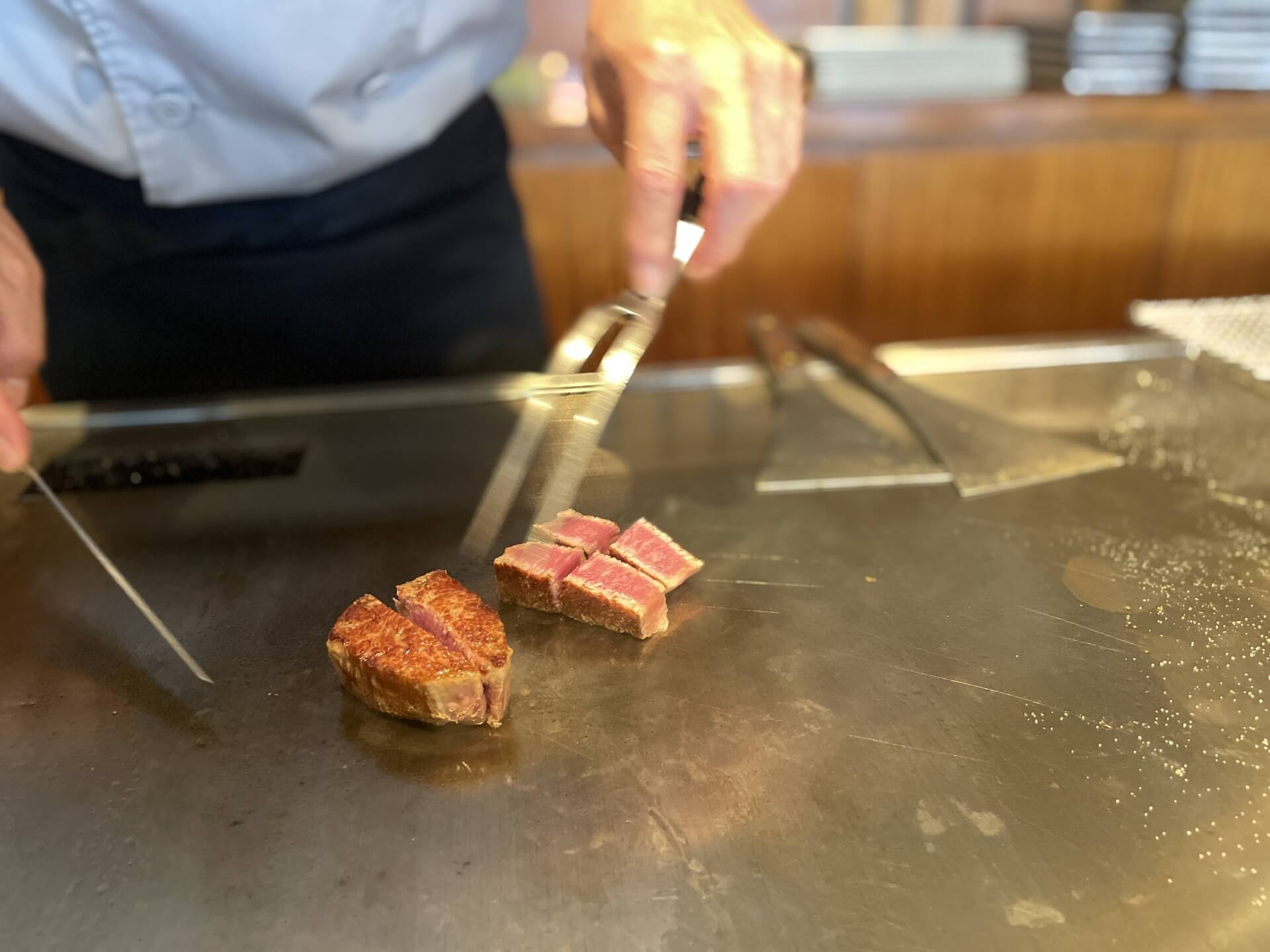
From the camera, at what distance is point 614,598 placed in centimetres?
112

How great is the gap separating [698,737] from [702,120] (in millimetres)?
750

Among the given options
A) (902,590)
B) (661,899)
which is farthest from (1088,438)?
(661,899)

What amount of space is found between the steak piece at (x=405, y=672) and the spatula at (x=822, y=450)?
619 millimetres

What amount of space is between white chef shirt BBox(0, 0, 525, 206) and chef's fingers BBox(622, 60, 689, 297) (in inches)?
21.8

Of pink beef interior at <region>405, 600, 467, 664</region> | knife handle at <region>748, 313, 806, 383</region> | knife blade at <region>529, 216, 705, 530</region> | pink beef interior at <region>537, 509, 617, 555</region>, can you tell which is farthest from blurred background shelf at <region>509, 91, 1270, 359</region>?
pink beef interior at <region>405, 600, 467, 664</region>

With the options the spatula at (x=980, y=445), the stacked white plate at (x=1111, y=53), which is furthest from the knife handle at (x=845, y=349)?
the stacked white plate at (x=1111, y=53)

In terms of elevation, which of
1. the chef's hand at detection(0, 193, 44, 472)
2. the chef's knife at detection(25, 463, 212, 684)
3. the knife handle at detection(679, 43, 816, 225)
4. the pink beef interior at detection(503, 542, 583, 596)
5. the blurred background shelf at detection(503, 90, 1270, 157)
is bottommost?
the chef's knife at detection(25, 463, 212, 684)

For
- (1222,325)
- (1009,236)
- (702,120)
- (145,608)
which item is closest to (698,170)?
(702,120)

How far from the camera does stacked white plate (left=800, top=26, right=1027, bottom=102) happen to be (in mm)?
2766

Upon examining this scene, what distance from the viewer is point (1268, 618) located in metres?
1.14

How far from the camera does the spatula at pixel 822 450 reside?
146 centimetres

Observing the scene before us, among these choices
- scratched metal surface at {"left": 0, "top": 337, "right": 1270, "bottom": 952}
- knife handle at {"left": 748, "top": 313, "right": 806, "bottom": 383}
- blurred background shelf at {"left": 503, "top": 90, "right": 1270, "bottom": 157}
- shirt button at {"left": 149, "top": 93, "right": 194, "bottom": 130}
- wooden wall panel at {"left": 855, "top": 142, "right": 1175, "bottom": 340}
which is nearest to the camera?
scratched metal surface at {"left": 0, "top": 337, "right": 1270, "bottom": 952}

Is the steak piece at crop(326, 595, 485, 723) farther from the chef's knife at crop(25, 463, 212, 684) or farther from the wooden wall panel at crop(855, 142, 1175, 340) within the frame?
the wooden wall panel at crop(855, 142, 1175, 340)

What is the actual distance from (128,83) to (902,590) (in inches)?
53.4
